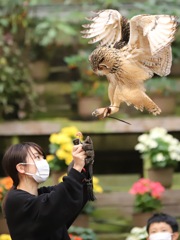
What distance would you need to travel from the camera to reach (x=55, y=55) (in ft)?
19.1

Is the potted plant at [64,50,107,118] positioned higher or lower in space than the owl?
lower

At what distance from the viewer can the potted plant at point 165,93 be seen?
16.8ft

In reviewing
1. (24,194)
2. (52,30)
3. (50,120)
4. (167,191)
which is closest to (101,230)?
(167,191)

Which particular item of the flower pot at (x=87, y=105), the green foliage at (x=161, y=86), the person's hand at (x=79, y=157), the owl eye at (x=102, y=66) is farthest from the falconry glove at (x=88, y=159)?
the flower pot at (x=87, y=105)

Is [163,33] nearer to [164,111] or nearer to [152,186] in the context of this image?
[152,186]

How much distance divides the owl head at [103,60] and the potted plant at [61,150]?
7.45 feet

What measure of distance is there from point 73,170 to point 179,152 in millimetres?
2381

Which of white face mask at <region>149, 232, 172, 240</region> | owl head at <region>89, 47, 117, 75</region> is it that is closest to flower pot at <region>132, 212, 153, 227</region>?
white face mask at <region>149, 232, 172, 240</region>

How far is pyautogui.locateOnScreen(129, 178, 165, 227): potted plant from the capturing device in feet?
14.1

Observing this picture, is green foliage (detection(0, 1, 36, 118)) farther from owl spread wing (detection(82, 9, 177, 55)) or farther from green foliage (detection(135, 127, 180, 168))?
owl spread wing (detection(82, 9, 177, 55))

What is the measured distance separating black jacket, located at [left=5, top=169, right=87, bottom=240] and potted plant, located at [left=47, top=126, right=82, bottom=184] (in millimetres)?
2157

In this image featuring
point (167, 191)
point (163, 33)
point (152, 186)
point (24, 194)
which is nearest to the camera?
point (163, 33)

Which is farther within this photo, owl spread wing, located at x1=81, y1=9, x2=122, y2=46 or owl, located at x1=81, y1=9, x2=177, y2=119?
owl spread wing, located at x1=81, y1=9, x2=122, y2=46

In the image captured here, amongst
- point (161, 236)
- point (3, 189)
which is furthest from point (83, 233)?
point (161, 236)
